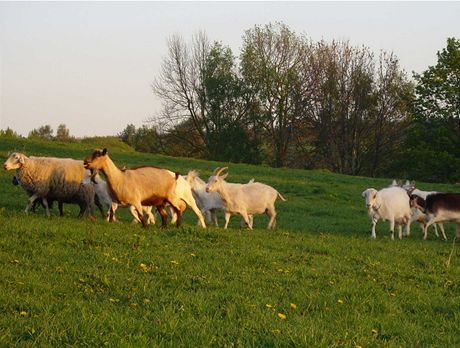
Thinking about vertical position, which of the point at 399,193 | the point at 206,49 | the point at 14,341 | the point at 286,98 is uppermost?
the point at 206,49

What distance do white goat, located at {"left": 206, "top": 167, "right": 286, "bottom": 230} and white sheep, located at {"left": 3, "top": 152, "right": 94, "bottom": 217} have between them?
3.42 meters

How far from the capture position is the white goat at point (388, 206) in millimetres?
18078

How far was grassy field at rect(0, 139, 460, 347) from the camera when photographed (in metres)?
6.94

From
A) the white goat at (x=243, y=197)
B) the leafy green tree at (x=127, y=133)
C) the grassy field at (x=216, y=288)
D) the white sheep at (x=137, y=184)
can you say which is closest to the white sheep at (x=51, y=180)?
the grassy field at (x=216, y=288)

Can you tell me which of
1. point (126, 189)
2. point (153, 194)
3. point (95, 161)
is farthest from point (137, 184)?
point (95, 161)

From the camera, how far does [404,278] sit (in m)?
11.2

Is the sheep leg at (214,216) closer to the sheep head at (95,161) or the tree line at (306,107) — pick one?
the sheep head at (95,161)

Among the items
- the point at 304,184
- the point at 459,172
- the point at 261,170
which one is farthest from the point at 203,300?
the point at 459,172

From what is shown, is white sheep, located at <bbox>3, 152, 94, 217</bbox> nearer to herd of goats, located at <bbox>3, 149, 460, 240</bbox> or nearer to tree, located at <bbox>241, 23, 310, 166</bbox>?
herd of goats, located at <bbox>3, 149, 460, 240</bbox>

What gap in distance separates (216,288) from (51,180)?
8.84 meters

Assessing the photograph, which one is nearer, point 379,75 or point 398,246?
point 398,246

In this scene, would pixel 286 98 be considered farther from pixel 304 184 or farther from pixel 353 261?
pixel 353 261

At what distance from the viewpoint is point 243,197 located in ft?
60.1

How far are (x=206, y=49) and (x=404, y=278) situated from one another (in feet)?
160
